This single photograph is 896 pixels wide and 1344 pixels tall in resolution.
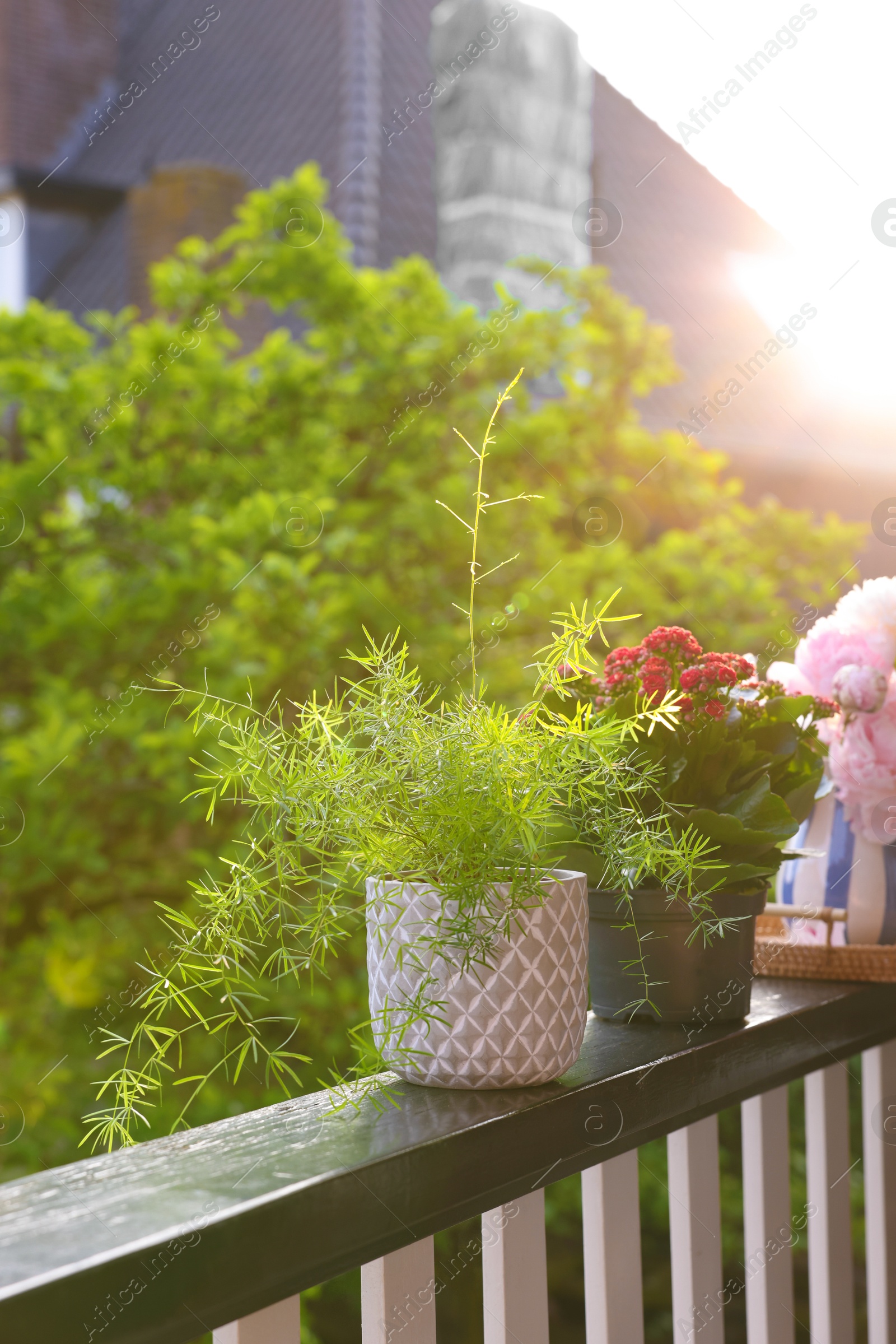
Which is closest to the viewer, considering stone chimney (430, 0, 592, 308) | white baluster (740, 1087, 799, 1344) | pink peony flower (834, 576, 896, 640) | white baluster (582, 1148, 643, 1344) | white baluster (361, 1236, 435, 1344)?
white baluster (361, 1236, 435, 1344)

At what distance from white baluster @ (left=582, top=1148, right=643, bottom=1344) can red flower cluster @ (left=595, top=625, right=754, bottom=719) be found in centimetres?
35

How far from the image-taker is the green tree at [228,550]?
2367 millimetres

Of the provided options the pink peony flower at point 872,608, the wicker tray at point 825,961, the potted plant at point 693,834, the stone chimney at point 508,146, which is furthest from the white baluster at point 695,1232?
the stone chimney at point 508,146

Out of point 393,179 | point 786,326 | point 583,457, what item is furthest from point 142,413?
point 393,179

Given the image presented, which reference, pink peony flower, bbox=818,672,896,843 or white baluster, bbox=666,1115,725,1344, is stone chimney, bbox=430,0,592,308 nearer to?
pink peony flower, bbox=818,672,896,843

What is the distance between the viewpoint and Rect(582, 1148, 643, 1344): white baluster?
86 centimetres

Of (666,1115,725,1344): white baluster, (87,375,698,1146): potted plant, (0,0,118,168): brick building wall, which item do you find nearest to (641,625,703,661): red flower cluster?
(87,375,698,1146): potted plant

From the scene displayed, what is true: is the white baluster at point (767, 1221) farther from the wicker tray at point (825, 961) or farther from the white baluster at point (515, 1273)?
the white baluster at point (515, 1273)

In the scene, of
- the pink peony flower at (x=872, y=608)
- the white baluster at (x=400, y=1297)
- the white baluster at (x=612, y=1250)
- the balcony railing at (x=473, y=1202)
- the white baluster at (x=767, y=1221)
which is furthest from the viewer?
the pink peony flower at (x=872, y=608)

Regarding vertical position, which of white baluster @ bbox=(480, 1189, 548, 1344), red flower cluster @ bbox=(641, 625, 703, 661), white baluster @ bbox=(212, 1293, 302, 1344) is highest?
red flower cluster @ bbox=(641, 625, 703, 661)

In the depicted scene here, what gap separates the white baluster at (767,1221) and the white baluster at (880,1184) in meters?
0.21

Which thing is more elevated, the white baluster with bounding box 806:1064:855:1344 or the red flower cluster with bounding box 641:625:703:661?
the red flower cluster with bounding box 641:625:703:661

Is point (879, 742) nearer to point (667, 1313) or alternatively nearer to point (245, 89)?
point (667, 1313)

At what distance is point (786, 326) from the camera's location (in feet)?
8.00
